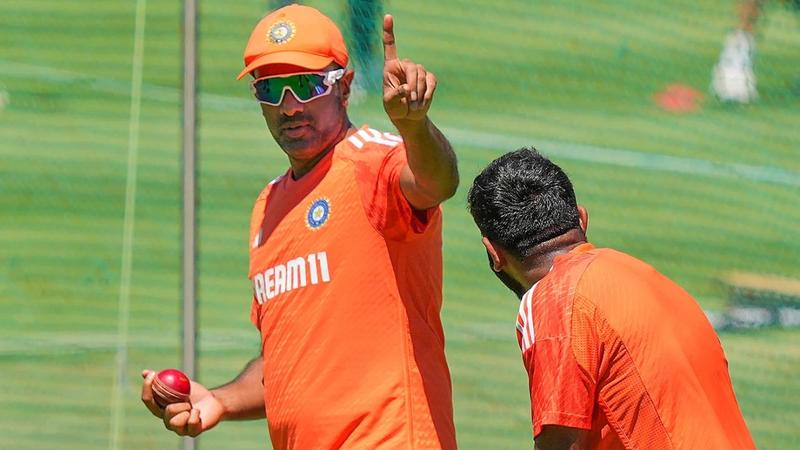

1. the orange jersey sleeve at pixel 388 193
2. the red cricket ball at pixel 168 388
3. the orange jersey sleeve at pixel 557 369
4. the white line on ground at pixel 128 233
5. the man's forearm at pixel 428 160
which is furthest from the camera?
the white line on ground at pixel 128 233

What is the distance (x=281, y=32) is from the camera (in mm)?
4332

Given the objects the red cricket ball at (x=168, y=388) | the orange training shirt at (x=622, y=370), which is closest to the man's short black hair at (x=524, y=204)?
the orange training shirt at (x=622, y=370)

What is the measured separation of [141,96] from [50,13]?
0.54 m

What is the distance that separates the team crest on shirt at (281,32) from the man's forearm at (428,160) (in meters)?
0.78

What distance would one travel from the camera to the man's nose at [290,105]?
4.25 meters

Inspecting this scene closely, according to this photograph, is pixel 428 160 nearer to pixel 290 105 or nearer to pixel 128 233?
pixel 290 105

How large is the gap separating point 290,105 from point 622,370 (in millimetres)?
1511

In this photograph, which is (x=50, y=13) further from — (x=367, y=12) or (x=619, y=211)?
(x=619, y=211)

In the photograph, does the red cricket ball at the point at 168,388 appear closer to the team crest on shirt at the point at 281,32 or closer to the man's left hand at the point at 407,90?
the team crest on shirt at the point at 281,32

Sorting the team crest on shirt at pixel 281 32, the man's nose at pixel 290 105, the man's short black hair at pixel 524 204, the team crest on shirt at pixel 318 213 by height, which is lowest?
the team crest on shirt at pixel 318 213

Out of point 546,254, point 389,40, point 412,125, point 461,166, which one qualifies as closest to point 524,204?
point 546,254

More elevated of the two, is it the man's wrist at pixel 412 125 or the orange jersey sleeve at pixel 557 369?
the man's wrist at pixel 412 125

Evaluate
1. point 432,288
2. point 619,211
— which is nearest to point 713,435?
point 432,288

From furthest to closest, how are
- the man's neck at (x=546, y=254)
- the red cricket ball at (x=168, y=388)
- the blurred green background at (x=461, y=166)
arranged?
the blurred green background at (x=461, y=166) → the red cricket ball at (x=168, y=388) → the man's neck at (x=546, y=254)
